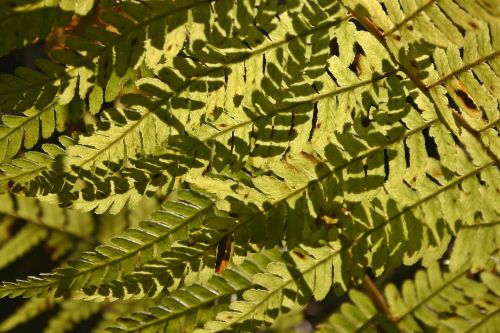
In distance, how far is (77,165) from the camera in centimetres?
112

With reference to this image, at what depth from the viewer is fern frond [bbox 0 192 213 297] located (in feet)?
3.67

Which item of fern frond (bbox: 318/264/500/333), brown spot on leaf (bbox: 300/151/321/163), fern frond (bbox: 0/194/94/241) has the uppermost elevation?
fern frond (bbox: 0/194/94/241)

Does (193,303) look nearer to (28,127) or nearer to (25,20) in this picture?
(28,127)

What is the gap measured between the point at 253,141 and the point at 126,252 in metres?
0.39

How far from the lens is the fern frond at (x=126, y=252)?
112 cm

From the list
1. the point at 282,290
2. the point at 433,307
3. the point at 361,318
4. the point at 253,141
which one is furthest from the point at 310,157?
the point at 433,307

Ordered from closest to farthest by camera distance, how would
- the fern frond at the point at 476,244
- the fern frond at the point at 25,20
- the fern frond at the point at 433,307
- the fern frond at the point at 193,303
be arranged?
the fern frond at the point at 25,20 < the fern frond at the point at 193,303 < the fern frond at the point at 476,244 < the fern frond at the point at 433,307

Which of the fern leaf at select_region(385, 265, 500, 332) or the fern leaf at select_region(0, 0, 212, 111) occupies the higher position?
the fern leaf at select_region(0, 0, 212, 111)

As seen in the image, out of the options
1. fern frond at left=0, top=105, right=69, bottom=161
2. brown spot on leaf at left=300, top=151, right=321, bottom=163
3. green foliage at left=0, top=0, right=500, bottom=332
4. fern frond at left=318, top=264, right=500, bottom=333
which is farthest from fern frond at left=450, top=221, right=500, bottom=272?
fern frond at left=0, top=105, right=69, bottom=161

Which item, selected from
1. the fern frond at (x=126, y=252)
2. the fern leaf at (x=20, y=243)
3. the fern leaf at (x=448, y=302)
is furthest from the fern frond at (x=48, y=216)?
the fern leaf at (x=448, y=302)

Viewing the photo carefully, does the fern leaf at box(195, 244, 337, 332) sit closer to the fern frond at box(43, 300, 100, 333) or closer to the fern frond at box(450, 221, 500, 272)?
the fern frond at box(450, 221, 500, 272)

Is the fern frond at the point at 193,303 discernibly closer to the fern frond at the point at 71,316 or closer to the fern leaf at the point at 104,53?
the fern leaf at the point at 104,53

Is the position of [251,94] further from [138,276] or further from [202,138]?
[138,276]

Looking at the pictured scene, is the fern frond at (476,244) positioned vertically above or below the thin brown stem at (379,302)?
above
